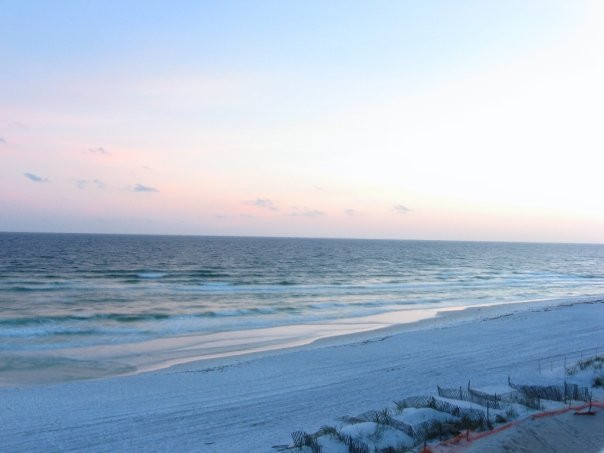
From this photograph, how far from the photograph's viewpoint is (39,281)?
39.1 m

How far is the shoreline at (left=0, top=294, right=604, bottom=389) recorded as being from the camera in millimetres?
15125

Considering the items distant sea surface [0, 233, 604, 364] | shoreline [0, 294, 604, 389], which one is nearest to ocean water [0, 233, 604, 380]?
distant sea surface [0, 233, 604, 364]

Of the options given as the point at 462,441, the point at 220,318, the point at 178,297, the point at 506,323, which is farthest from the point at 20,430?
the point at 178,297

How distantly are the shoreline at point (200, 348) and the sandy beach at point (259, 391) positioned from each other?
0.55 meters

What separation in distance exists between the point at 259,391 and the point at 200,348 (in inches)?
276

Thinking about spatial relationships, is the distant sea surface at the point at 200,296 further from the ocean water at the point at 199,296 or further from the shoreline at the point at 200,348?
the shoreline at the point at 200,348

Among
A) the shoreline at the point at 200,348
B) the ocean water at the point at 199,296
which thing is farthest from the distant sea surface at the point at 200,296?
the shoreline at the point at 200,348

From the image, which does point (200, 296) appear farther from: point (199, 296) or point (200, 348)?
point (200, 348)

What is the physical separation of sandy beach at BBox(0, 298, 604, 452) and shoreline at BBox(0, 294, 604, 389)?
554 millimetres

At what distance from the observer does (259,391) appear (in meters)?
12.6

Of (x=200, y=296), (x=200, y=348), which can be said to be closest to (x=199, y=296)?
(x=200, y=296)

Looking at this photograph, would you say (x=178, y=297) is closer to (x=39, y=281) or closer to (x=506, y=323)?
(x=39, y=281)

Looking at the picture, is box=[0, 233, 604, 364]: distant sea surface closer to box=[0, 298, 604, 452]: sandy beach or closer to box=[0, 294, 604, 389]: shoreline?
box=[0, 294, 604, 389]: shoreline

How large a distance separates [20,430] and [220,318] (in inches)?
618
